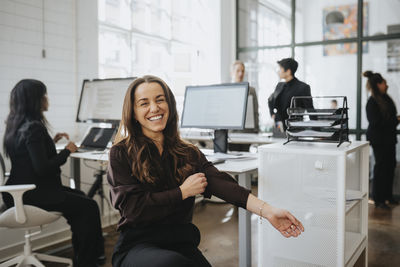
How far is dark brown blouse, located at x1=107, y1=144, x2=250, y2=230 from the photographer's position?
1390 millimetres

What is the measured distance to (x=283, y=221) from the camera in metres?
1.46

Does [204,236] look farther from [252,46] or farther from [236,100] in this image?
[252,46]

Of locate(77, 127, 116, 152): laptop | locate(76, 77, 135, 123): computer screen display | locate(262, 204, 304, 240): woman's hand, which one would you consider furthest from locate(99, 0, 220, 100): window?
locate(262, 204, 304, 240): woman's hand

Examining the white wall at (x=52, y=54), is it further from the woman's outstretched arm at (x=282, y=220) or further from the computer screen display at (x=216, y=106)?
the woman's outstretched arm at (x=282, y=220)

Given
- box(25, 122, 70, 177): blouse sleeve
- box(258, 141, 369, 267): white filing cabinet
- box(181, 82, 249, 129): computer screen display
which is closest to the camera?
box(258, 141, 369, 267): white filing cabinet

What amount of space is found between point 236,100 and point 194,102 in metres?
0.33

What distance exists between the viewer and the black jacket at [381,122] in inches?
165

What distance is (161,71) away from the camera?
16.2 feet

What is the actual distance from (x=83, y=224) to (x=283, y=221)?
146cm

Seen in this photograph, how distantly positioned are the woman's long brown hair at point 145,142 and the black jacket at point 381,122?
320 cm

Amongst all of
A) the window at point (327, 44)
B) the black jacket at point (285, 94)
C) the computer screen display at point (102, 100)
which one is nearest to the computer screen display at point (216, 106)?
the computer screen display at point (102, 100)

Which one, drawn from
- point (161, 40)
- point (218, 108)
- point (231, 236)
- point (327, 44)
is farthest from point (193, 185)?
point (327, 44)

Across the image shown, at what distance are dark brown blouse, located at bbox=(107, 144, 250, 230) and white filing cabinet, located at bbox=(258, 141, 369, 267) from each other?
43 centimetres

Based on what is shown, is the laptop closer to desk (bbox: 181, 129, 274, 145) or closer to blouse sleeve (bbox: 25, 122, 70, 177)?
blouse sleeve (bbox: 25, 122, 70, 177)
